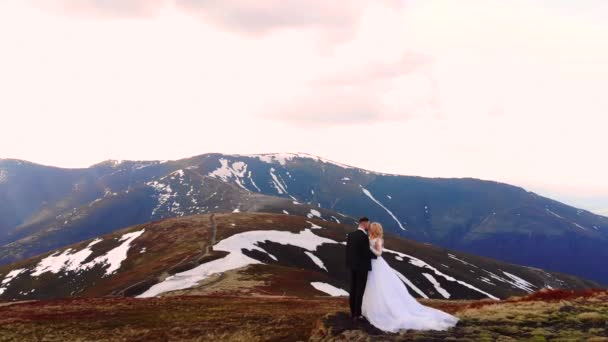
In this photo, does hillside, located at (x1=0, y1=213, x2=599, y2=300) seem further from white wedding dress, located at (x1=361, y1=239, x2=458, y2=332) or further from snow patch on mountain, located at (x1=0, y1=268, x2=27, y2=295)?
white wedding dress, located at (x1=361, y1=239, x2=458, y2=332)

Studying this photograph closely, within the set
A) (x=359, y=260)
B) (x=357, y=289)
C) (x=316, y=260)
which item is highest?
(x=359, y=260)

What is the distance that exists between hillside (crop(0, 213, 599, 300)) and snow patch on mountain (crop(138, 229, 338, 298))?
0.61ft

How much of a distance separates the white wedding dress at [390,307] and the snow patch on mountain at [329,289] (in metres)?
51.3

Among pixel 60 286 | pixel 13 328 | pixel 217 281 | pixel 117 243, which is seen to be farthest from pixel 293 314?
pixel 117 243

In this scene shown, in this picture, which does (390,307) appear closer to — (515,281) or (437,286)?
(437,286)

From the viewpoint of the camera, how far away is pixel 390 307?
2181cm

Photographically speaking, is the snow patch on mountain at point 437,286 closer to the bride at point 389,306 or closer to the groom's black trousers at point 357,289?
the bride at point 389,306

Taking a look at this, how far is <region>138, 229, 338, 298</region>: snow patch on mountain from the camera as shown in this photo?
71.3 metres

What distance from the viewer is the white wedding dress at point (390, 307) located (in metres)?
21.3

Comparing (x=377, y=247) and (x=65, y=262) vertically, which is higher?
(x=377, y=247)

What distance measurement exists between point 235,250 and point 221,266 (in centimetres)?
1550

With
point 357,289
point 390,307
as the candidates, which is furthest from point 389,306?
point 357,289

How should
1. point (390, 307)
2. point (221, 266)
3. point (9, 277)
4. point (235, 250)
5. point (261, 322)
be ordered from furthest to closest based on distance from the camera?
1. point (9, 277)
2. point (235, 250)
3. point (221, 266)
4. point (261, 322)
5. point (390, 307)

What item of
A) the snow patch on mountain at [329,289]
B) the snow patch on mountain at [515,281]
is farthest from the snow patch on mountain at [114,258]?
the snow patch on mountain at [515,281]
